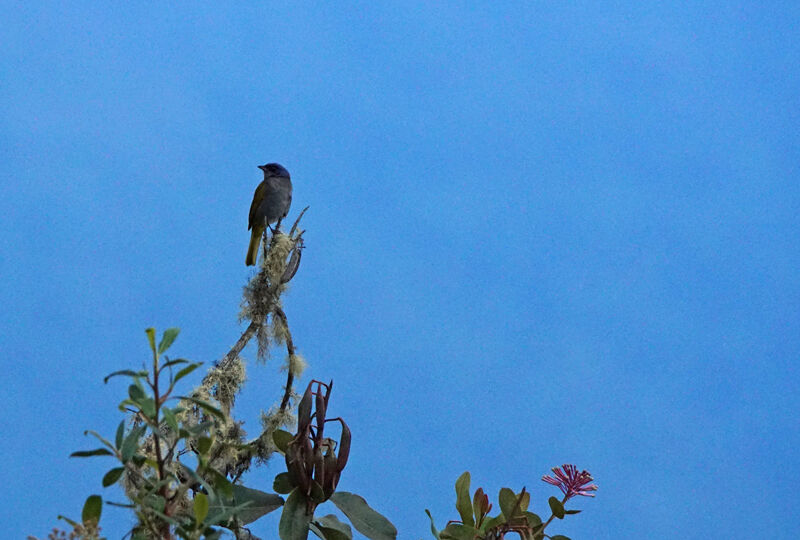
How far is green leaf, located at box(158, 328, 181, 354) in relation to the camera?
68cm

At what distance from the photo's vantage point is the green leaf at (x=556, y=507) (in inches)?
41.8

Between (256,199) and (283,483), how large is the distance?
1315mm

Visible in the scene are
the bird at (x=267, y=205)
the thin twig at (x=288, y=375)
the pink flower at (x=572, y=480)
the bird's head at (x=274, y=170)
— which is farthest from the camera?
the bird's head at (x=274, y=170)

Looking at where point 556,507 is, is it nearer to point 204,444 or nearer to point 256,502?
point 256,502

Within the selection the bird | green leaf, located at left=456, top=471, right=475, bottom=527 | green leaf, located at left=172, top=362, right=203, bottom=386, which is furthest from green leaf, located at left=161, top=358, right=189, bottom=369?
the bird

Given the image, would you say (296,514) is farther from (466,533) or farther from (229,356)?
(229,356)

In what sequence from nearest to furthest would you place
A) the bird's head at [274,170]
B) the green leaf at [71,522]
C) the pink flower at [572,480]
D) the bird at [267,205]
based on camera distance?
the green leaf at [71,522], the pink flower at [572,480], the bird at [267,205], the bird's head at [274,170]

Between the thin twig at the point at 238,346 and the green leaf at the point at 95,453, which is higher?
the thin twig at the point at 238,346

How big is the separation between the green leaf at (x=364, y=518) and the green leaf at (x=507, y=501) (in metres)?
0.14

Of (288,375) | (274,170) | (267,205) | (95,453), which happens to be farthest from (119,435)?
(274,170)

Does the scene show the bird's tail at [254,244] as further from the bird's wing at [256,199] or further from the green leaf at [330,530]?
the green leaf at [330,530]

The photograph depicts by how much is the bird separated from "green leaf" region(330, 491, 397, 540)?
1.22m

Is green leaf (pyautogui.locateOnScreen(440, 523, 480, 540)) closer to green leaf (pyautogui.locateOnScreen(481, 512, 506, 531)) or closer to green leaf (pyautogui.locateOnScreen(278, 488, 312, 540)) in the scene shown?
green leaf (pyautogui.locateOnScreen(481, 512, 506, 531))

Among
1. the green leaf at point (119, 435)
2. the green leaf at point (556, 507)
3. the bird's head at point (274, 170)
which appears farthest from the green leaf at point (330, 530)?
the bird's head at point (274, 170)
